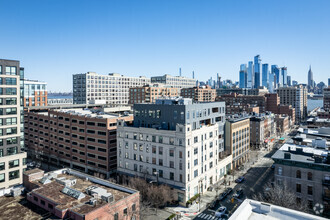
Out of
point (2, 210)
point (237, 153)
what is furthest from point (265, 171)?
point (2, 210)

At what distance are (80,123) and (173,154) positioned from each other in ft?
134

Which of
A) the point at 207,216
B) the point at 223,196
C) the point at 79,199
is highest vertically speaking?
the point at 79,199

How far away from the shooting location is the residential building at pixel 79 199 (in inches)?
1412

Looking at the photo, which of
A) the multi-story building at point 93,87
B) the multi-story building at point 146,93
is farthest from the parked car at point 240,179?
the multi-story building at point 93,87

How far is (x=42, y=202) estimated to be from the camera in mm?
39812

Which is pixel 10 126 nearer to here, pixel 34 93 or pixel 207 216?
pixel 207 216

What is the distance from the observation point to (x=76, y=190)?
42031 millimetres

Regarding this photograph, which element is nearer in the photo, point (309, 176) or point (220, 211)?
point (309, 176)

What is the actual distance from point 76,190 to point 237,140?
6447 cm

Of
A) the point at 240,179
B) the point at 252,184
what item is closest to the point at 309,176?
the point at 252,184

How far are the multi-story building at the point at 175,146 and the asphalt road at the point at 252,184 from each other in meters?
7.13

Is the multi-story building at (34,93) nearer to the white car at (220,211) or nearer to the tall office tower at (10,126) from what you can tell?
the tall office tower at (10,126)

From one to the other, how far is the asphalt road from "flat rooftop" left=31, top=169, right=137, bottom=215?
823 inches

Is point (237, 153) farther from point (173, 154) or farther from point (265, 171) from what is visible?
point (173, 154)
